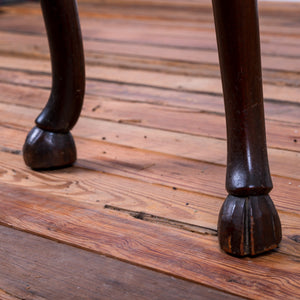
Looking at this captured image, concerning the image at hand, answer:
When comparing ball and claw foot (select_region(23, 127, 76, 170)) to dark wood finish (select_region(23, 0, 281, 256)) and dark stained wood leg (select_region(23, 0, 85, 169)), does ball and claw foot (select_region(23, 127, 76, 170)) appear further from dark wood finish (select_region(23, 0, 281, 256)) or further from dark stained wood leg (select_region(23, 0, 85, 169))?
dark wood finish (select_region(23, 0, 281, 256))

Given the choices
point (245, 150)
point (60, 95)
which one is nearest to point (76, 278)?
point (245, 150)

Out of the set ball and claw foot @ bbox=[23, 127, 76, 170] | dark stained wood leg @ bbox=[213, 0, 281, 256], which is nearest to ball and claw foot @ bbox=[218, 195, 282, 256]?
Result: dark stained wood leg @ bbox=[213, 0, 281, 256]

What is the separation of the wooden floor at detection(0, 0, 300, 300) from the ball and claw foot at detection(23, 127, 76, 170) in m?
0.02

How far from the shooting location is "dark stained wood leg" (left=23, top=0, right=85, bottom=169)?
0.85 m

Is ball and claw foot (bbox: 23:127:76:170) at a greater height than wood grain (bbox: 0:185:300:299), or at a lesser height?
greater

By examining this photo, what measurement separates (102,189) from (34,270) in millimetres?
240

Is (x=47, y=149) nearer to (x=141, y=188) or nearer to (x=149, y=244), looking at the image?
(x=141, y=188)

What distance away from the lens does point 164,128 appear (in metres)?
1.12

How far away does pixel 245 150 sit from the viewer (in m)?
0.64

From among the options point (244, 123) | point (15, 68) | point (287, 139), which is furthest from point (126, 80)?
point (244, 123)

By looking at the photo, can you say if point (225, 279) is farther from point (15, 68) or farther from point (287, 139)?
point (15, 68)

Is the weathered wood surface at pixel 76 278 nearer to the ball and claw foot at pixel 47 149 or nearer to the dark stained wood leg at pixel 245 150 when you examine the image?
the dark stained wood leg at pixel 245 150

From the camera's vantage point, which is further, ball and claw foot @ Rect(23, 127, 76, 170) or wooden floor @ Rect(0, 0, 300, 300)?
ball and claw foot @ Rect(23, 127, 76, 170)

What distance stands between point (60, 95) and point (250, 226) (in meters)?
0.42
